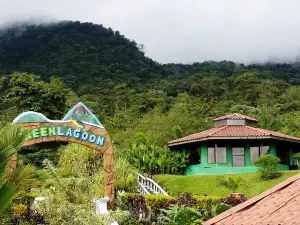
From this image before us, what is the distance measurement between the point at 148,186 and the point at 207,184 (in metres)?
3.44

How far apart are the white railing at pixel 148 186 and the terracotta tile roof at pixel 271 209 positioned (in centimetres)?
1509

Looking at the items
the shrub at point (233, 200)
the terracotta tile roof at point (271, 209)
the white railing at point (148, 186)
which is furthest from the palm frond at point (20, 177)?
the white railing at point (148, 186)

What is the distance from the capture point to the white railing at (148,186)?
71.2 feet

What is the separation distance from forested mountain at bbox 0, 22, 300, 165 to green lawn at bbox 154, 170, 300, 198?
8.34 metres

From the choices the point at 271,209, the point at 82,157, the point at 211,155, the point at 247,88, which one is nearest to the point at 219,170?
the point at 211,155

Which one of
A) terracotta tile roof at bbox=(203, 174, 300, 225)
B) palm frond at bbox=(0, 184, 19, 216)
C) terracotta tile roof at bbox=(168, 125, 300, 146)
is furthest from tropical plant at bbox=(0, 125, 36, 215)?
terracotta tile roof at bbox=(168, 125, 300, 146)

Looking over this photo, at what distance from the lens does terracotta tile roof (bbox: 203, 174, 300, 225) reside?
5.21m

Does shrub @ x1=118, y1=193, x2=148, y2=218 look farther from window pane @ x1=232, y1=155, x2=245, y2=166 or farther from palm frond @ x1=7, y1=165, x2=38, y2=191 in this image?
window pane @ x1=232, y1=155, x2=245, y2=166

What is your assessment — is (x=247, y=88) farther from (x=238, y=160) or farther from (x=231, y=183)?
(x=231, y=183)

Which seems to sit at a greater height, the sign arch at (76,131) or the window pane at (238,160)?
the sign arch at (76,131)

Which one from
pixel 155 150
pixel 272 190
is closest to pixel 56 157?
pixel 155 150

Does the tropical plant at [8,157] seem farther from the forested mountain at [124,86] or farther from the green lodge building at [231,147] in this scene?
the forested mountain at [124,86]

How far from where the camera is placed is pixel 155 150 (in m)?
28.9

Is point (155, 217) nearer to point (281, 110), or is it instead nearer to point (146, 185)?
point (146, 185)
